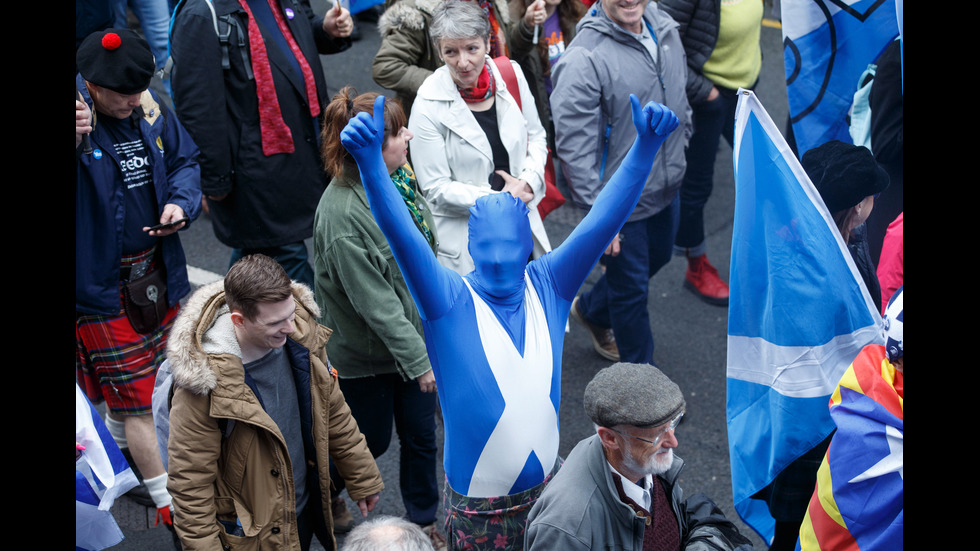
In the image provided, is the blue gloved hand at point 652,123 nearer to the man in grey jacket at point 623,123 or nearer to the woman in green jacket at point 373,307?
the woman in green jacket at point 373,307

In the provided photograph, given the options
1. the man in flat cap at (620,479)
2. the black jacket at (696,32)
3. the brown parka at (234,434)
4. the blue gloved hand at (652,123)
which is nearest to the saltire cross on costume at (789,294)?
the blue gloved hand at (652,123)

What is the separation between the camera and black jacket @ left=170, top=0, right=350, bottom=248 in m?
4.11

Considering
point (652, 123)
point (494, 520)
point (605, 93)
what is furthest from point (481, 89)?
point (494, 520)

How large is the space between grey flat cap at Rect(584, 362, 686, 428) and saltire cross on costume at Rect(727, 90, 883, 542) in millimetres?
834

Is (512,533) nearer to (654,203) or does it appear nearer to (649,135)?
(649,135)

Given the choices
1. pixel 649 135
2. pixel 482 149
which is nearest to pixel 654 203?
pixel 482 149

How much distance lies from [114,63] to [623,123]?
218 centimetres

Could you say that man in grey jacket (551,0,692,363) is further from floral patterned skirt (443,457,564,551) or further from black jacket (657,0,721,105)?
floral patterned skirt (443,457,564,551)

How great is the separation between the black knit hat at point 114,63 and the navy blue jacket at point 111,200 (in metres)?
0.08

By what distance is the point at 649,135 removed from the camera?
9.40 feet

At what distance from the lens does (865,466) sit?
2.40m

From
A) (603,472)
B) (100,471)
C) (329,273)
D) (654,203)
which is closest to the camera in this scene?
(603,472)

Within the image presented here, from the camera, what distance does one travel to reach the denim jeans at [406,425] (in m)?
3.61

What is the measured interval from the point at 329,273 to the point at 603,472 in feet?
4.69
